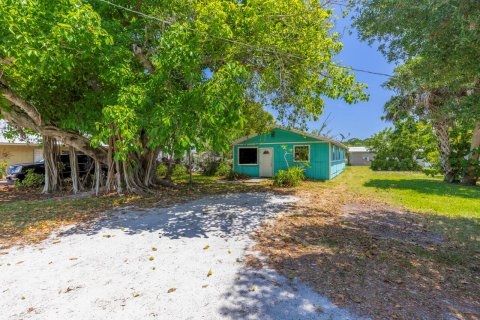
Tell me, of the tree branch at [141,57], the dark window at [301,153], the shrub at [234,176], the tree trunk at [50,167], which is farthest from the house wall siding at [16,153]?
the dark window at [301,153]

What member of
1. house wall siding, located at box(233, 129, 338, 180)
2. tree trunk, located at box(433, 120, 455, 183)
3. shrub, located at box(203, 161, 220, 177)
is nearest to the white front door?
house wall siding, located at box(233, 129, 338, 180)

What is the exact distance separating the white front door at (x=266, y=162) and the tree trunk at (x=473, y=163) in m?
9.89

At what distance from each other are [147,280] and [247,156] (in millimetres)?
13829

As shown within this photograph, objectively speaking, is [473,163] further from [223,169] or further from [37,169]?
[37,169]

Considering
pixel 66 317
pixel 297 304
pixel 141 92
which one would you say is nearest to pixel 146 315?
pixel 66 317

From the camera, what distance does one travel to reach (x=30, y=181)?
11.2 m

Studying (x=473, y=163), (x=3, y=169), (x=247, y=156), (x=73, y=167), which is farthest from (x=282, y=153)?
(x=3, y=169)

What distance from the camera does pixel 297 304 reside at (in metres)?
2.61

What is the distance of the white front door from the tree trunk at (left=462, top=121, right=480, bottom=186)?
32.4 feet

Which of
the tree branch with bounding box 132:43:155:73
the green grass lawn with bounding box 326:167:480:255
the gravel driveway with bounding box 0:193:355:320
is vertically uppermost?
the tree branch with bounding box 132:43:155:73

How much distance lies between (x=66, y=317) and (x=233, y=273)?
69.4 inches

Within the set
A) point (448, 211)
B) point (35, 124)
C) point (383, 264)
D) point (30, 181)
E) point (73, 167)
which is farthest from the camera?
point (30, 181)

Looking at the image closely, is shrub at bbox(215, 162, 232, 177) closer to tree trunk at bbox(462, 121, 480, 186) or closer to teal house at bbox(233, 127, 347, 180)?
teal house at bbox(233, 127, 347, 180)

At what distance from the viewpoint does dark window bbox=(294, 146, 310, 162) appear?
15587 millimetres
